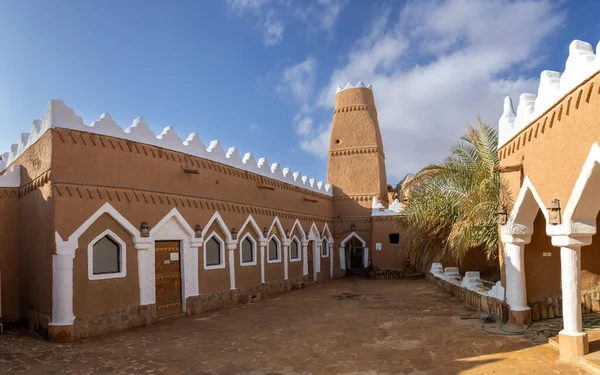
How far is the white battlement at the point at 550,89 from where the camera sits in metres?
6.20

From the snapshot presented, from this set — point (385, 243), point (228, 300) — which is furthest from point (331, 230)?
point (228, 300)

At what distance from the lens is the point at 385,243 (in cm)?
2372

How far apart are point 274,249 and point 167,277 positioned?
20.8 ft

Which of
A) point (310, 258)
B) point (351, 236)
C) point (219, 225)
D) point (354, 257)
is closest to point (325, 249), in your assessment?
point (351, 236)

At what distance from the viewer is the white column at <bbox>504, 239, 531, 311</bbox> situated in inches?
358

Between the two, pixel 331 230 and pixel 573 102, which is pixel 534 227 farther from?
pixel 331 230

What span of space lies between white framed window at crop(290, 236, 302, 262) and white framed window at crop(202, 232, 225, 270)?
5546 millimetres

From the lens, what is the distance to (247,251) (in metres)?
15.9

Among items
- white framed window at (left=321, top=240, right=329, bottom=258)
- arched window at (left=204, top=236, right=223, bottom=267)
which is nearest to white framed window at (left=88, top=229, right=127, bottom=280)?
arched window at (left=204, top=236, right=223, bottom=267)

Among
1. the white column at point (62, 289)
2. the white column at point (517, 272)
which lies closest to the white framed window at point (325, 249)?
the white column at point (517, 272)

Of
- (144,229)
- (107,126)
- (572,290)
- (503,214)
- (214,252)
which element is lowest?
(572,290)

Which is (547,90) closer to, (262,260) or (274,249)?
(262,260)

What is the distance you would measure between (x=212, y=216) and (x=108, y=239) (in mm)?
3675

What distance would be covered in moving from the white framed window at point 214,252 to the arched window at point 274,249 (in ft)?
11.8
